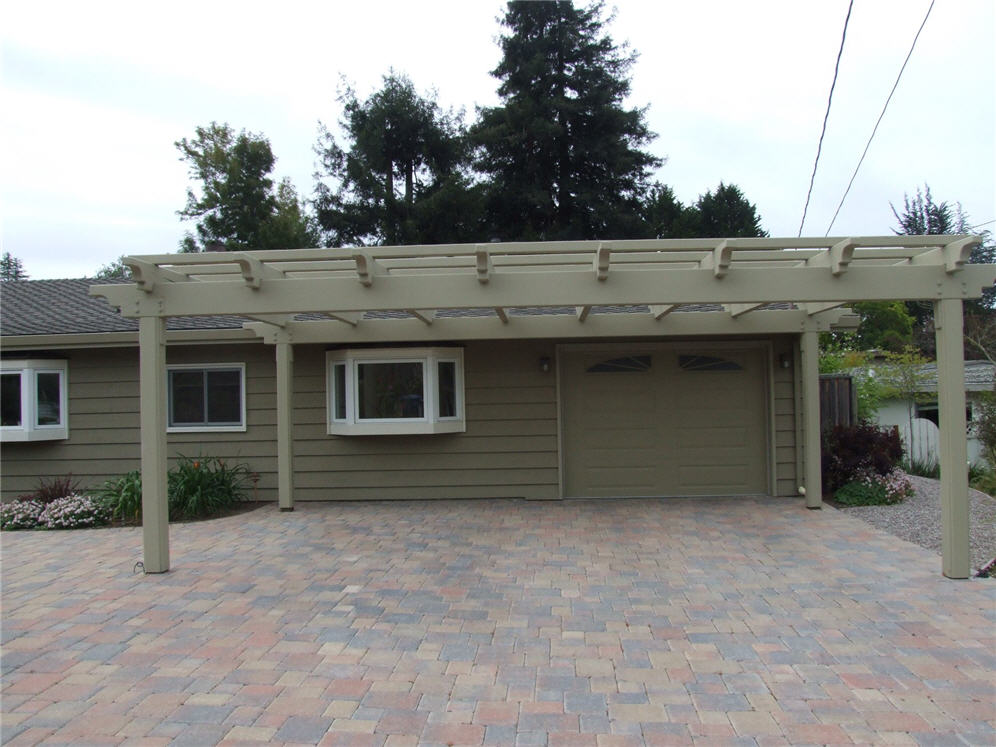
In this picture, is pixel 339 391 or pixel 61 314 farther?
pixel 61 314

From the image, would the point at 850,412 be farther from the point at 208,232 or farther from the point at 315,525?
the point at 208,232

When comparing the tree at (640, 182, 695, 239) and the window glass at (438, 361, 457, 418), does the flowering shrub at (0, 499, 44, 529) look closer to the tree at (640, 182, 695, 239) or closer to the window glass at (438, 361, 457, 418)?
the window glass at (438, 361, 457, 418)

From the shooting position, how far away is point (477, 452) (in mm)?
8781

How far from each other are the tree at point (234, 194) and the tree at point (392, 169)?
1936 mm

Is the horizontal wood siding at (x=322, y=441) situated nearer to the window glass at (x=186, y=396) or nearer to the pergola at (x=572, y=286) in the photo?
the window glass at (x=186, y=396)

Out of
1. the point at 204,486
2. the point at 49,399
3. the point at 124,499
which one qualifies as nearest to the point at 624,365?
the point at 204,486

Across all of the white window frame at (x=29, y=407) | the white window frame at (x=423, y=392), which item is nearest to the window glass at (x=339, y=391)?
the white window frame at (x=423, y=392)

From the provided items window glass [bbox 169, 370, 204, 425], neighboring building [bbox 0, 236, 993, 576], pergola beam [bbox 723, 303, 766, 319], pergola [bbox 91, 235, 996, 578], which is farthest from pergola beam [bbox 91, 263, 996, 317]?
window glass [bbox 169, 370, 204, 425]

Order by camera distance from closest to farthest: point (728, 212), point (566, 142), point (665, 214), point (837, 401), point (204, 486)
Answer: point (204, 486) < point (837, 401) < point (566, 142) < point (665, 214) < point (728, 212)

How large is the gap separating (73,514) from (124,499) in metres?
0.56

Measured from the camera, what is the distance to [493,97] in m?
24.2

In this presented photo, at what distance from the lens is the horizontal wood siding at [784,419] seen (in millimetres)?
8484

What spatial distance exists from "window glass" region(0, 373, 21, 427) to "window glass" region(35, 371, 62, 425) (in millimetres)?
255

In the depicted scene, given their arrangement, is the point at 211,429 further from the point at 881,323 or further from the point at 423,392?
the point at 881,323
